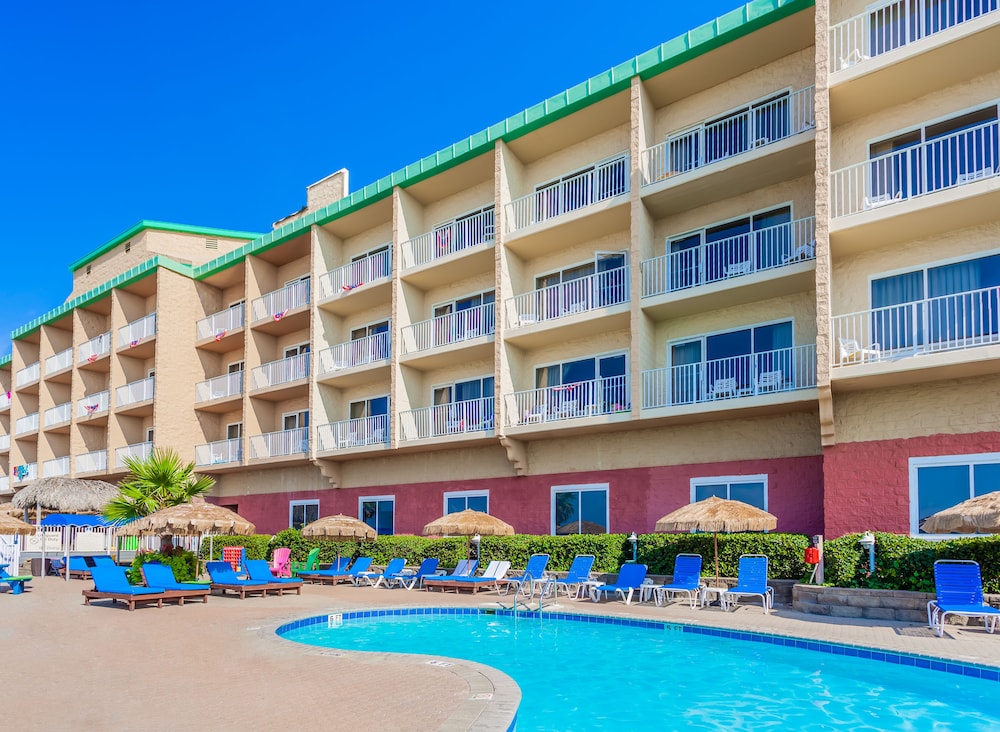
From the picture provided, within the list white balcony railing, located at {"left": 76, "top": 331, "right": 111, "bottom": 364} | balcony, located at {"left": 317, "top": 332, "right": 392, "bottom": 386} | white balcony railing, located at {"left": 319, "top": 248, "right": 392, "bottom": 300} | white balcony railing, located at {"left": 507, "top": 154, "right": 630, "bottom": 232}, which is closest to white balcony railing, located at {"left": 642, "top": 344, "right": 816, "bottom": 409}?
white balcony railing, located at {"left": 507, "top": 154, "right": 630, "bottom": 232}

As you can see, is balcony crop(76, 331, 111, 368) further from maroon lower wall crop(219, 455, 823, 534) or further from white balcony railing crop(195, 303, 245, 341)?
maroon lower wall crop(219, 455, 823, 534)

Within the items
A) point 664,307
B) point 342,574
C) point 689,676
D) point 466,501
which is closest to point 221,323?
point 342,574

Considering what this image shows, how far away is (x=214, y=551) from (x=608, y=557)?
56.4 feet

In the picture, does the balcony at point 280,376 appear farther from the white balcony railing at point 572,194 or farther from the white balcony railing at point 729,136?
the white balcony railing at point 729,136

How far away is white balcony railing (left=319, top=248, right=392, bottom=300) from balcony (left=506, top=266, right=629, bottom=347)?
574 centimetres

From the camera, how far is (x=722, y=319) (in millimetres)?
18984

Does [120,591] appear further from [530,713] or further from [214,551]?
[214,551]

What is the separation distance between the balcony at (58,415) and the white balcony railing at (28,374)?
2827 millimetres

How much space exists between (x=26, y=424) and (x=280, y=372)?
22.7 meters

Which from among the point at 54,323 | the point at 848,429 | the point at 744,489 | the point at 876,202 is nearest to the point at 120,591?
the point at 744,489

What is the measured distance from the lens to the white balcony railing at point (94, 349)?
36.8m

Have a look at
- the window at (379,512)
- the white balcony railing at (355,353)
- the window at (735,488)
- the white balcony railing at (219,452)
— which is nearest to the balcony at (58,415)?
the white balcony railing at (219,452)

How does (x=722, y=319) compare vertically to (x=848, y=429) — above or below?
above

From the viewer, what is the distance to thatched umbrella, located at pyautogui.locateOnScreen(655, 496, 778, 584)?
14.9 m
